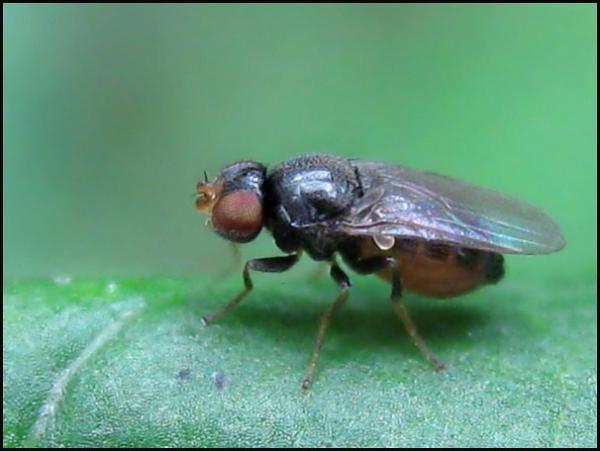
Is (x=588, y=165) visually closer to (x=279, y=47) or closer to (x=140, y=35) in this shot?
(x=279, y=47)

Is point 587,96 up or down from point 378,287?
up

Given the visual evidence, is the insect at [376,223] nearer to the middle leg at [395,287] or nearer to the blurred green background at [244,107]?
the middle leg at [395,287]

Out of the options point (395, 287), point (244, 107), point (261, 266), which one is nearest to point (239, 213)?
point (261, 266)

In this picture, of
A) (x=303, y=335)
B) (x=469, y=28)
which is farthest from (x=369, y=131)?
(x=303, y=335)

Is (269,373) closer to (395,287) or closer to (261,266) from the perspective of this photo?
(261,266)

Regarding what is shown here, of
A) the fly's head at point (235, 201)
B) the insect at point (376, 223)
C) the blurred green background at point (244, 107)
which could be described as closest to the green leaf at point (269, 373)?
the insect at point (376, 223)

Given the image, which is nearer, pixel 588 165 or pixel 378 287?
pixel 378 287

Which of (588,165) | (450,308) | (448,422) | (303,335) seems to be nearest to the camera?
(448,422)
